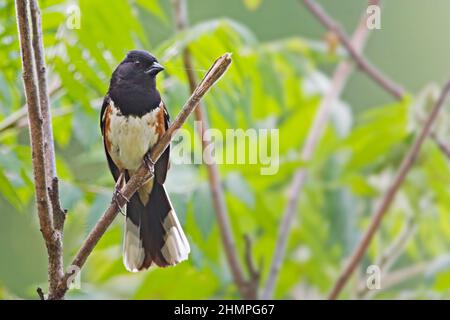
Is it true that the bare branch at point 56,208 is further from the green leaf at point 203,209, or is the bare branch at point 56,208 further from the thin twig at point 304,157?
the thin twig at point 304,157

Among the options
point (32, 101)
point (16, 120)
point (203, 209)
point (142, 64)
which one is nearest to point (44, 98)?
point (32, 101)

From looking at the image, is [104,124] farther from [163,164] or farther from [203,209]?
[203,209]

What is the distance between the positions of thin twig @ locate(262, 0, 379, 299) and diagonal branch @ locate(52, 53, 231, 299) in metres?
0.86

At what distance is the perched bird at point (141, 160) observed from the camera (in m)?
1.27

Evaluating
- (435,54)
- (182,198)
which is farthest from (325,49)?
(182,198)

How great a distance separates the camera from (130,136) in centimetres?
140

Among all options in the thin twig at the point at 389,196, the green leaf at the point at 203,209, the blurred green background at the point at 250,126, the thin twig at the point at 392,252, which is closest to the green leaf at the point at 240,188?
the blurred green background at the point at 250,126

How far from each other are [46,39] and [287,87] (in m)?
1.15

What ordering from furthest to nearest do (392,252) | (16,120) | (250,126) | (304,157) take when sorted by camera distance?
(304,157) → (392,252) → (250,126) → (16,120)

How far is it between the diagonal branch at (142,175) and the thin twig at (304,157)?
86cm

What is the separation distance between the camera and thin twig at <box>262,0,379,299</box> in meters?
2.20

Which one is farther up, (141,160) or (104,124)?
(104,124)

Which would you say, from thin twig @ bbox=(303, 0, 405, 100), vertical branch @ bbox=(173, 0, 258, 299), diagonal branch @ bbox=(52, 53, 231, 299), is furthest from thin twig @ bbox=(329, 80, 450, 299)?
diagonal branch @ bbox=(52, 53, 231, 299)

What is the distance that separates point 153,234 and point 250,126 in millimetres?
620
